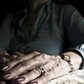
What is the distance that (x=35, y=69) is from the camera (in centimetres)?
86

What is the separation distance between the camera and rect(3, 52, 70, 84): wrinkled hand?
2.68ft

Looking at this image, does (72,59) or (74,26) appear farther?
(74,26)

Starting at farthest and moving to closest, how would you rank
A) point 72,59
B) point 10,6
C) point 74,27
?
1. point 10,6
2. point 74,27
3. point 72,59

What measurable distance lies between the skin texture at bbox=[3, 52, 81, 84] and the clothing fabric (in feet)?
1.66

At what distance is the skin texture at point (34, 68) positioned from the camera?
0.82 metres

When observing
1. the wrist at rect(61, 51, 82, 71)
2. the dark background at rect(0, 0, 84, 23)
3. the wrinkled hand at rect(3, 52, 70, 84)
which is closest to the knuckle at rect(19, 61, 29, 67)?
the wrinkled hand at rect(3, 52, 70, 84)

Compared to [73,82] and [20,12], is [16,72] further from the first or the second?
[20,12]

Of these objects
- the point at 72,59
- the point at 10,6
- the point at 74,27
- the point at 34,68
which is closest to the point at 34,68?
the point at 34,68

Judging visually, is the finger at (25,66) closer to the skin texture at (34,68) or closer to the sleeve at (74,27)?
the skin texture at (34,68)

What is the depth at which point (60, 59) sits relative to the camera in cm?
99

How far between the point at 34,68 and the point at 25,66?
0.11ft

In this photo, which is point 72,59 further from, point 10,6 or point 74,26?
point 10,6

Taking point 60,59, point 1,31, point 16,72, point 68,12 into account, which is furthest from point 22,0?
point 16,72

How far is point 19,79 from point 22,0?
1.17m
